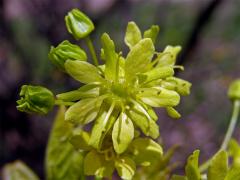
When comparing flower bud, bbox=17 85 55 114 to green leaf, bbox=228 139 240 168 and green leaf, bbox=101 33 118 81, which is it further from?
green leaf, bbox=228 139 240 168

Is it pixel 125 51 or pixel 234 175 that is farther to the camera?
pixel 125 51

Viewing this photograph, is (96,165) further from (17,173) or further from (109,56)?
(17,173)

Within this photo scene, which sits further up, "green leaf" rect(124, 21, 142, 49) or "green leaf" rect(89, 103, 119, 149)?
"green leaf" rect(124, 21, 142, 49)

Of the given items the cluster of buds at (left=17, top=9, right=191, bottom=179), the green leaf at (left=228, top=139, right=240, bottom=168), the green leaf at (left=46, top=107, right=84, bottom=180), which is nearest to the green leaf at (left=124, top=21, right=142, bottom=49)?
the cluster of buds at (left=17, top=9, right=191, bottom=179)

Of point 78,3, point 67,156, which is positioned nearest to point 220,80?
point 78,3

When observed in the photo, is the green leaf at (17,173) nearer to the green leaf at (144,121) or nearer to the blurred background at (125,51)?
the green leaf at (144,121)

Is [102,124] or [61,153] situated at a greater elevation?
[102,124]

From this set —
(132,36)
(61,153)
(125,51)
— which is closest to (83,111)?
(132,36)
